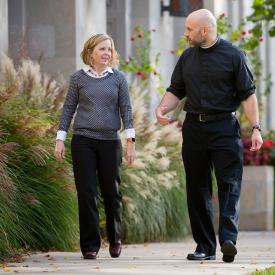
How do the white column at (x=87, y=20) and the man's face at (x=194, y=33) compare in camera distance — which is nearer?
the man's face at (x=194, y=33)

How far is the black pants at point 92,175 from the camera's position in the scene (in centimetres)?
977

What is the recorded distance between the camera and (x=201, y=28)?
30.9 feet

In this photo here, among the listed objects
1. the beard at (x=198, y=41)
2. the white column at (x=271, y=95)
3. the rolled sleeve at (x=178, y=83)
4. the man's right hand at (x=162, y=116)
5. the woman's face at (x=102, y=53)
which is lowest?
the white column at (x=271, y=95)

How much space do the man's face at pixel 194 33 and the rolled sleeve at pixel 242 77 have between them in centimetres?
31

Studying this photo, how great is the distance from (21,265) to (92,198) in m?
0.85

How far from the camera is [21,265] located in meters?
9.36

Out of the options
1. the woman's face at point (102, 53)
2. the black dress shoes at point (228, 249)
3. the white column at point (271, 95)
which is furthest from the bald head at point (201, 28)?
the white column at point (271, 95)

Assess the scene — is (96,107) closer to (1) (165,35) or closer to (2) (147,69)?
(2) (147,69)

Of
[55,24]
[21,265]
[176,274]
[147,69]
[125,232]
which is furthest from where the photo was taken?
[147,69]

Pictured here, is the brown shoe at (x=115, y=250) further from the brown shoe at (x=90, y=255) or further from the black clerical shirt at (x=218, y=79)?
the black clerical shirt at (x=218, y=79)

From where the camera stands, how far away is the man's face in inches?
371

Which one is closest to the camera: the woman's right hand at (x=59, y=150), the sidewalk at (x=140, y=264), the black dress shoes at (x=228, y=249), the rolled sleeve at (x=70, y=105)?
the sidewalk at (x=140, y=264)

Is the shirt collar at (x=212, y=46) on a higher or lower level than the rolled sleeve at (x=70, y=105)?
higher

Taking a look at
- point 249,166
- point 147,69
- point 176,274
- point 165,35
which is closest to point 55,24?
point 147,69
